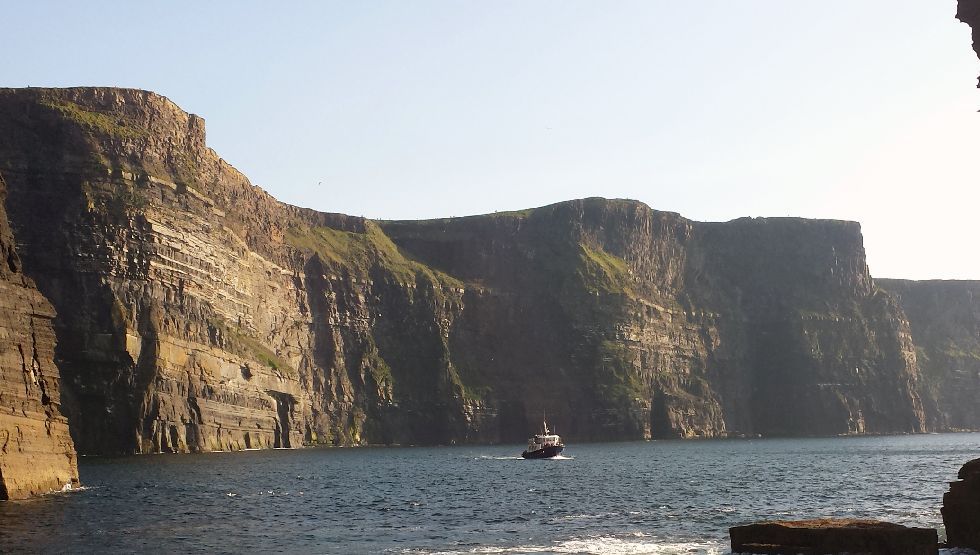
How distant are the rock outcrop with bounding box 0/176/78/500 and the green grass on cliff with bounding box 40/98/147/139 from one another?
301ft

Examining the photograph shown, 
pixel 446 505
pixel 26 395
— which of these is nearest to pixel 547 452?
pixel 446 505

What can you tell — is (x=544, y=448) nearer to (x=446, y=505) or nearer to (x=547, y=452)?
(x=547, y=452)

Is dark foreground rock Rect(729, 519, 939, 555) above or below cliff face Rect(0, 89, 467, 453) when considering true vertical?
below

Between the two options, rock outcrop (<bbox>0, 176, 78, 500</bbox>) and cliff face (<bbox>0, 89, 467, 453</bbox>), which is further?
cliff face (<bbox>0, 89, 467, 453</bbox>)

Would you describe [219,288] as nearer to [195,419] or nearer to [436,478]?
[195,419]

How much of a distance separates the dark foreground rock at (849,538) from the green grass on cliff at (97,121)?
14197 cm

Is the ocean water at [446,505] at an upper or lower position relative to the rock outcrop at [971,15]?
lower

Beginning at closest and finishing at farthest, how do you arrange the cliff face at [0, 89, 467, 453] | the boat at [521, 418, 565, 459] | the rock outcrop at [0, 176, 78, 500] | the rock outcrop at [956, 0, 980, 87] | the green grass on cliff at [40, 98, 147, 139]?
the rock outcrop at [956, 0, 980, 87] → the rock outcrop at [0, 176, 78, 500] → the cliff face at [0, 89, 467, 453] → the boat at [521, 418, 565, 459] → the green grass on cliff at [40, 98, 147, 139]

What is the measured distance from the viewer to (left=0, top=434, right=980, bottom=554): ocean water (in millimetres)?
50812

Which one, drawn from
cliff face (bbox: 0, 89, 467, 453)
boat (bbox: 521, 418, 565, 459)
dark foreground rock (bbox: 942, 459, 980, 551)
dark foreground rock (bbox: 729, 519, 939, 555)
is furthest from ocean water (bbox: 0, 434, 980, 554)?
boat (bbox: 521, 418, 565, 459)

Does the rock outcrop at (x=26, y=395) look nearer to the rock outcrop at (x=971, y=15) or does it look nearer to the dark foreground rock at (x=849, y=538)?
the dark foreground rock at (x=849, y=538)

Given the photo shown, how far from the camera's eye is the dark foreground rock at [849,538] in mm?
33438

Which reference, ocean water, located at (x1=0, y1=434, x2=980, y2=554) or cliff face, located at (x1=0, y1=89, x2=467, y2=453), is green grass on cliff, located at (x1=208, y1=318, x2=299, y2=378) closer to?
cliff face, located at (x1=0, y1=89, x2=467, y2=453)

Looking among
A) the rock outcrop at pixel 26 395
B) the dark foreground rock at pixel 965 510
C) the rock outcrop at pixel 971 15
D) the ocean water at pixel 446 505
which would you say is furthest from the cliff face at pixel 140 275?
the rock outcrop at pixel 971 15
